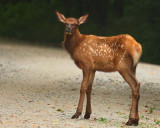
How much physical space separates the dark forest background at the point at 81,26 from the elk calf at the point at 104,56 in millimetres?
16939

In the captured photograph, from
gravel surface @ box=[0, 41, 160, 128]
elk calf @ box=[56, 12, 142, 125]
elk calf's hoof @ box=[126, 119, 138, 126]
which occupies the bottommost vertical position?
gravel surface @ box=[0, 41, 160, 128]

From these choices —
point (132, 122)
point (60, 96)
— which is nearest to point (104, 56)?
point (132, 122)

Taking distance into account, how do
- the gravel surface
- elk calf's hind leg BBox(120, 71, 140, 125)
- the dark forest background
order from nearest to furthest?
elk calf's hind leg BBox(120, 71, 140, 125) < the gravel surface < the dark forest background

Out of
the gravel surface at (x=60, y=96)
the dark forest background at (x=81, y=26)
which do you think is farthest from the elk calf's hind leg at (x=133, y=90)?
the dark forest background at (x=81, y=26)

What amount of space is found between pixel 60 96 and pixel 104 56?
9.72ft

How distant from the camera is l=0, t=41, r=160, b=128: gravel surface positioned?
793 cm

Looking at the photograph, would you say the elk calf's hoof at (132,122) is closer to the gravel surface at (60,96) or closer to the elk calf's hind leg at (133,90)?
the elk calf's hind leg at (133,90)

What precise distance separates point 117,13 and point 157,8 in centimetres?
703

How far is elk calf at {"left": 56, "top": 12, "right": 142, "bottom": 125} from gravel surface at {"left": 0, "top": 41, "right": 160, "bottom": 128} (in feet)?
1.90

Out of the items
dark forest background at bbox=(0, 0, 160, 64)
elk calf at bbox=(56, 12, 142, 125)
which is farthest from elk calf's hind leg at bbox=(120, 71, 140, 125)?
dark forest background at bbox=(0, 0, 160, 64)

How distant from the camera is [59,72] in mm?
14867

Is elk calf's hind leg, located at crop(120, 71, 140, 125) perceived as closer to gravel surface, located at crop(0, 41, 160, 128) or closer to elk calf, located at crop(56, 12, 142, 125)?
elk calf, located at crop(56, 12, 142, 125)

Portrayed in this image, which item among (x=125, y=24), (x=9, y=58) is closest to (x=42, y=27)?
(x=125, y=24)

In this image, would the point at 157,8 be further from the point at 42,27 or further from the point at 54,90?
the point at 54,90
